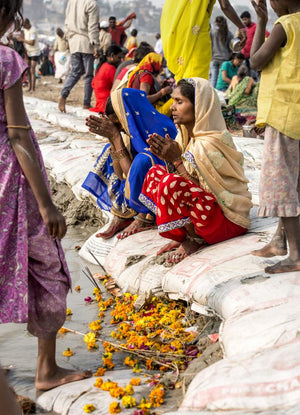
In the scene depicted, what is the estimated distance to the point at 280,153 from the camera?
2.81m

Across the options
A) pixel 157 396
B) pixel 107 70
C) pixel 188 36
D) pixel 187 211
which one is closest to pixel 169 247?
pixel 187 211

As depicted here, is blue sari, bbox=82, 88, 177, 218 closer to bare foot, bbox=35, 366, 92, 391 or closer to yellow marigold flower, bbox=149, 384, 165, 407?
bare foot, bbox=35, 366, 92, 391

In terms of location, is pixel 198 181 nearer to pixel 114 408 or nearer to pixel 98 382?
pixel 98 382

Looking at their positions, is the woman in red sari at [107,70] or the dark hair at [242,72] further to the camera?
the dark hair at [242,72]

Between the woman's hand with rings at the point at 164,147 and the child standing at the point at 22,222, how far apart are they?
1.19 meters

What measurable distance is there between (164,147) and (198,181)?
0.28 metres

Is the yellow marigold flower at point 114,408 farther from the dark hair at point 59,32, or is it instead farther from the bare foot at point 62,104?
the dark hair at point 59,32

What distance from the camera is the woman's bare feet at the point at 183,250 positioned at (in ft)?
11.3

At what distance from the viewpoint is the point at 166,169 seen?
3.60 meters

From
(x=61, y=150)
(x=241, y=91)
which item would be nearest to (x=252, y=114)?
(x=241, y=91)

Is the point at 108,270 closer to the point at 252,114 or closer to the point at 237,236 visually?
Result: the point at 237,236

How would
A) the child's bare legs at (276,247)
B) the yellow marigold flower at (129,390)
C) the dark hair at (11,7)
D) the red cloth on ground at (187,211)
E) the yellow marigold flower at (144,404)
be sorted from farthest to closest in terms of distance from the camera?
1. the red cloth on ground at (187,211)
2. the child's bare legs at (276,247)
3. the yellow marigold flower at (129,390)
4. the yellow marigold flower at (144,404)
5. the dark hair at (11,7)

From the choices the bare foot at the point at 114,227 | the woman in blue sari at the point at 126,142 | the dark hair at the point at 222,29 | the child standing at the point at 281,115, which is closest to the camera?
the child standing at the point at 281,115

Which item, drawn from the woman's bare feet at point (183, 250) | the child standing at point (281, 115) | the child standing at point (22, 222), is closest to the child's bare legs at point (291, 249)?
the child standing at point (281, 115)
